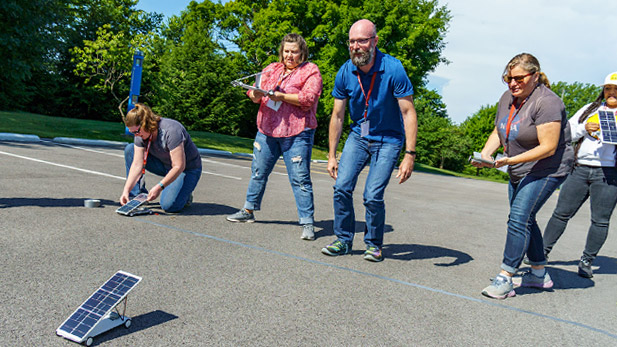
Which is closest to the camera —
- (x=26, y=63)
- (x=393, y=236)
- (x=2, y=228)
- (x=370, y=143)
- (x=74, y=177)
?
(x=2, y=228)

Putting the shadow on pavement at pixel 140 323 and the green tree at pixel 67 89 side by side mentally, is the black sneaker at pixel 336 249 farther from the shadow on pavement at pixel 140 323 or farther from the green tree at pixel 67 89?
the green tree at pixel 67 89

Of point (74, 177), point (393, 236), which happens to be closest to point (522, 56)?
point (393, 236)

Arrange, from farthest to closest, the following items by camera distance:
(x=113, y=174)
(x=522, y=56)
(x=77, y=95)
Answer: (x=77, y=95) < (x=113, y=174) < (x=522, y=56)

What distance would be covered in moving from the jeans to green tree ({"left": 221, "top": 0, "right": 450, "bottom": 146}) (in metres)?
22.1

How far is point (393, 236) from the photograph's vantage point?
5.53m

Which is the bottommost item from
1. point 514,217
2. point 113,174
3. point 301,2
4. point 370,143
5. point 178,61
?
point 113,174

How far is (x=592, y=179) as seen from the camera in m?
4.51

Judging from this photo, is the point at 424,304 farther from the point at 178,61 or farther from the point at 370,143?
the point at 178,61

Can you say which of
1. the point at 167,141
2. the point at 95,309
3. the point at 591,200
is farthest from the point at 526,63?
the point at 167,141

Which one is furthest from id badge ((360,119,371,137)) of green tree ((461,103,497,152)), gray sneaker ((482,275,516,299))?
green tree ((461,103,497,152))

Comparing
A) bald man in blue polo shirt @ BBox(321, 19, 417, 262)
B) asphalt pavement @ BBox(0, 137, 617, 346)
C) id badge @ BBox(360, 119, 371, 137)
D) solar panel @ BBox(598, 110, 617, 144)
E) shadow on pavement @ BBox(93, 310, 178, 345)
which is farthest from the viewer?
solar panel @ BBox(598, 110, 617, 144)

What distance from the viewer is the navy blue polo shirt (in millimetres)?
4004

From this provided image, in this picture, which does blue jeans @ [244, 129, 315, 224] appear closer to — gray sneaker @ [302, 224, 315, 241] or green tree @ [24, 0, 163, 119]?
gray sneaker @ [302, 224, 315, 241]

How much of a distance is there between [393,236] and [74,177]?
491 centimetres
